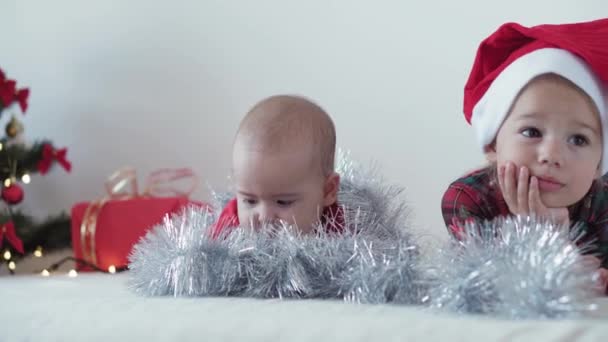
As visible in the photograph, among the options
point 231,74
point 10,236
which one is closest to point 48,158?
point 10,236

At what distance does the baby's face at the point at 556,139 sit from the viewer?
1.09m

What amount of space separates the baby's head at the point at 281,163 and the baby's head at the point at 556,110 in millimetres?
284

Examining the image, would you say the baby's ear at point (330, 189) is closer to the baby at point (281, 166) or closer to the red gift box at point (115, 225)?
the baby at point (281, 166)

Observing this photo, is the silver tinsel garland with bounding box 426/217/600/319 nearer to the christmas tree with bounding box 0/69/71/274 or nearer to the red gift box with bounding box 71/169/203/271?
the red gift box with bounding box 71/169/203/271

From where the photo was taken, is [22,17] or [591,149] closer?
[591,149]

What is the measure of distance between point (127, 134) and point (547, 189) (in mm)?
1477

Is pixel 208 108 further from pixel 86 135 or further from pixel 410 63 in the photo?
pixel 410 63

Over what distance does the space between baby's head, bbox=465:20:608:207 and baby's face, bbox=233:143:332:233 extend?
30 centimetres

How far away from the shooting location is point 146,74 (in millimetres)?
2248

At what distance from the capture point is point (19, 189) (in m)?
1.96

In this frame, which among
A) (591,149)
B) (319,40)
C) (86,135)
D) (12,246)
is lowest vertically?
(12,246)

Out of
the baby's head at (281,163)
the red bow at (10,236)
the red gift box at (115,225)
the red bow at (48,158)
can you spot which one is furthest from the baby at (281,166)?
the red bow at (48,158)

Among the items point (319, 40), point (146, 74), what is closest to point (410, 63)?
point (319, 40)

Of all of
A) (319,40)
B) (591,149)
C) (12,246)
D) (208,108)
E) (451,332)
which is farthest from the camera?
(208,108)
